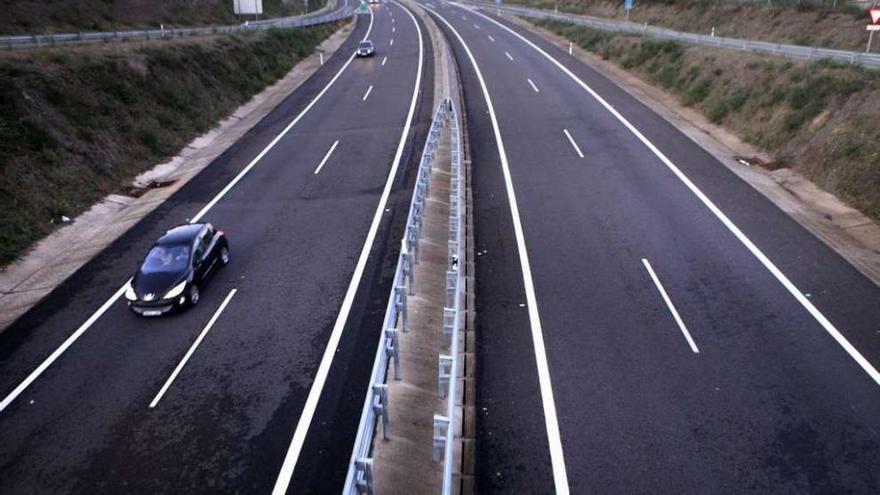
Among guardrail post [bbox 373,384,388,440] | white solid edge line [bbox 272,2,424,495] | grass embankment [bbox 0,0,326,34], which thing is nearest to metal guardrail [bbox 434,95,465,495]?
guardrail post [bbox 373,384,388,440]

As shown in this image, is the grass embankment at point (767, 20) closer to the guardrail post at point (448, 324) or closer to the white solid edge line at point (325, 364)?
the white solid edge line at point (325, 364)

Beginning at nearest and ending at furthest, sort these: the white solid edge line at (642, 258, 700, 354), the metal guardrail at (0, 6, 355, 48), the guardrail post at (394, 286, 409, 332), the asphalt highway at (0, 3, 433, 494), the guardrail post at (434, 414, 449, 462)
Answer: the guardrail post at (434, 414, 449, 462)
the asphalt highway at (0, 3, 433, 494)
the guardrail post at (394, 286, 409, 332)
the white solid edge line at (642, 258, 700, 354)
the metal guardrail at (0, 6, 355, 48)

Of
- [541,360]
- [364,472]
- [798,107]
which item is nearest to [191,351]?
[364,472]

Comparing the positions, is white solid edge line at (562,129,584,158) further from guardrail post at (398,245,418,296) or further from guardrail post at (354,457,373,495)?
guardrail post at (354,457,373,495)

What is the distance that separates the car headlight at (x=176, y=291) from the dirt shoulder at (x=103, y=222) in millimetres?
3939

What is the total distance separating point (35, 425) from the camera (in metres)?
10.4

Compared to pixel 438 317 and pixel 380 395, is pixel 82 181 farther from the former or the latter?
pixel 380 395

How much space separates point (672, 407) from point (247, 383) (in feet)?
25.1

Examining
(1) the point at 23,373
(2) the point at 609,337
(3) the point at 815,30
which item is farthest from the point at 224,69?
(3) the point at 815,30

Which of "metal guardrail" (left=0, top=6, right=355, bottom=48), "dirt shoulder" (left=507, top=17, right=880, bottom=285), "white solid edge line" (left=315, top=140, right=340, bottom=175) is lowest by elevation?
"white solid edge line" (left=315, top=140, right=340, bottom=175)

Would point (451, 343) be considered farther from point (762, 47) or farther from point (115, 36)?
point (115, 36)

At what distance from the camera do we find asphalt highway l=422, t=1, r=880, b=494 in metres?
8.80

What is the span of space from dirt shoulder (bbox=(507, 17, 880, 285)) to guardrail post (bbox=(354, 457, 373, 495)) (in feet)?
41.5

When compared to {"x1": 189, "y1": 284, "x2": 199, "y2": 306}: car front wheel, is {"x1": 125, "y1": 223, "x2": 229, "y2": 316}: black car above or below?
above
